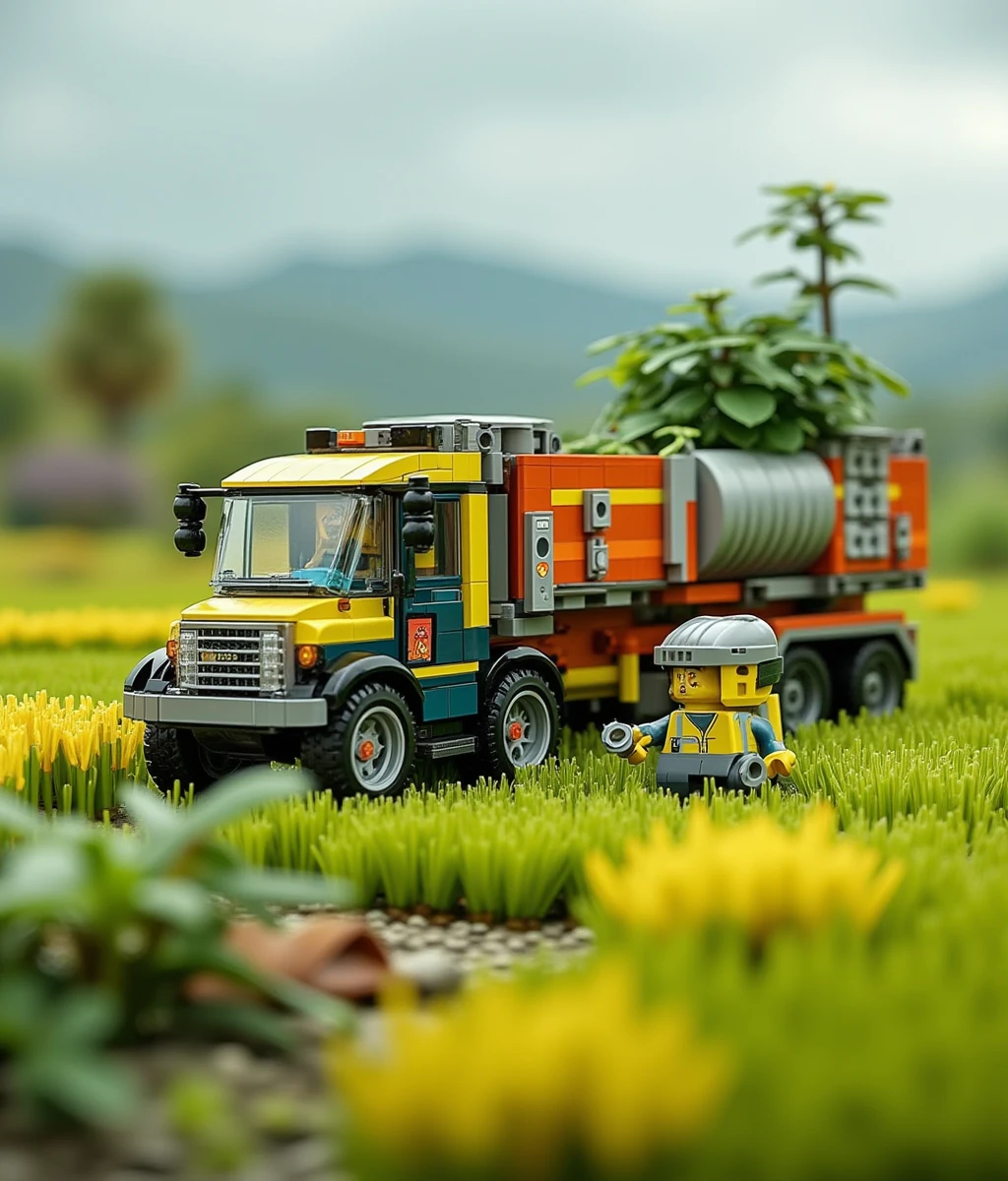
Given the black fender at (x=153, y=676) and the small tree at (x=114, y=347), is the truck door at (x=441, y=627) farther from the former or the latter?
the small tree at (x=114, y=347)

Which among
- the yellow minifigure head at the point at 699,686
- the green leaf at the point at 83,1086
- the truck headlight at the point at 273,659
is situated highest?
the truck headlight at the point at 273,659

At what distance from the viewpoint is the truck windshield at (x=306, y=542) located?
938 centimetres

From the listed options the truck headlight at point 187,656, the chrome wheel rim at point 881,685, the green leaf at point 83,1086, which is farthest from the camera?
the chrome wheel rim at point 881,685

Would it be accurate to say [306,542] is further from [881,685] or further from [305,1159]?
[881,685]

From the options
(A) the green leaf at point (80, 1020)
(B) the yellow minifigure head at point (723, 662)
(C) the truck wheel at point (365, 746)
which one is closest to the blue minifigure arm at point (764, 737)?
(B) the yellow minifigure head at point (723, 662)

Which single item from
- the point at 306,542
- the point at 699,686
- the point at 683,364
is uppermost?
the point at 683,364

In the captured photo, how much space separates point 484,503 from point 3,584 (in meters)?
23.8

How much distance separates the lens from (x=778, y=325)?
46.0 feet

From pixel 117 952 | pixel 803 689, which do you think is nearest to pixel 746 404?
pixel 803 689

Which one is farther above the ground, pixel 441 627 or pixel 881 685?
pixel 441 627

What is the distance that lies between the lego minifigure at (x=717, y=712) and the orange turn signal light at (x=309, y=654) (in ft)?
5.45

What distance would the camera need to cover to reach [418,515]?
9.12 metres

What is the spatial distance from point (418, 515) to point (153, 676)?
191 centimetres

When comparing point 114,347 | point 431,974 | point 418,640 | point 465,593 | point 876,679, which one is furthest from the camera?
point 114,347
